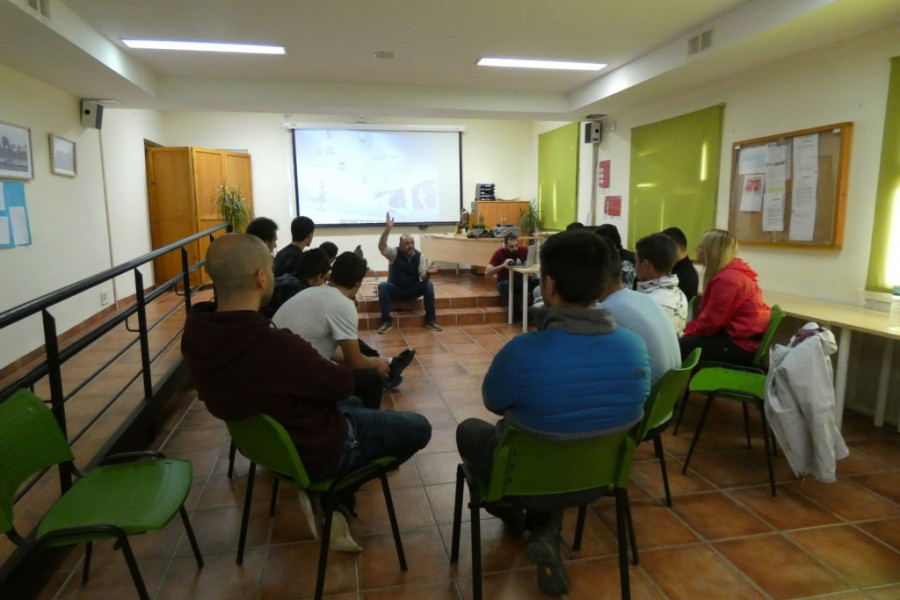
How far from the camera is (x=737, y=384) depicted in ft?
8.85

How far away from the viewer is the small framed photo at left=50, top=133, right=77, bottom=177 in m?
4.68

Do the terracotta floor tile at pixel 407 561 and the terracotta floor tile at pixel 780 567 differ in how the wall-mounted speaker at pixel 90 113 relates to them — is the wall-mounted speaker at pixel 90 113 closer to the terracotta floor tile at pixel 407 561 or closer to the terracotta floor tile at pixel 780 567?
the terracotta floor tile at pixel 407 561

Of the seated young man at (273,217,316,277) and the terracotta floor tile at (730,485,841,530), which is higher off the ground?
the seated young man at (273,217,316,277)

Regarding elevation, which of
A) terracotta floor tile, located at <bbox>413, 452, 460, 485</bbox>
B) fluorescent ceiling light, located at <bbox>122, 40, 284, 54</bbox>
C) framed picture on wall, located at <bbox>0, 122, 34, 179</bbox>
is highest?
fluorescent ceiling light, located at <bbox>122, 40, 284, 54</bbox>

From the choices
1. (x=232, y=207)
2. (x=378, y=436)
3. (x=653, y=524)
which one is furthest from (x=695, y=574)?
(x=232, y=207)

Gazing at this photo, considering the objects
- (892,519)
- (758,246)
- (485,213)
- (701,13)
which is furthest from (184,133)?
(892,519)

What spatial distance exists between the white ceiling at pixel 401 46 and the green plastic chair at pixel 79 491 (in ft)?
8.64

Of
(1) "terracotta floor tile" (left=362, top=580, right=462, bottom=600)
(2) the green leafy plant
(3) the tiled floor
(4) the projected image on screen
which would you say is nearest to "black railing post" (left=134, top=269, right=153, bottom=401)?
(3) the tiled floor

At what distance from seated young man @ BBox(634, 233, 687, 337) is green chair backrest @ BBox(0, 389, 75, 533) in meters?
2.61

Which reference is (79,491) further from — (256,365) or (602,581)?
(602,581)

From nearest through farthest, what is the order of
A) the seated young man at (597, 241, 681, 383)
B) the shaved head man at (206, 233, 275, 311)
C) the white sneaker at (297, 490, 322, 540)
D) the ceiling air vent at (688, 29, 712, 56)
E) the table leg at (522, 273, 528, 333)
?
1. the shaved head man at (206, 233, 275, 311)
2. the white sneaker at (297, 490, 322, 540)
3. the seated young man at (597, 241, 681, 383)
4. the ceiling air vent at (688, 29, 712, 56)
5. the table leg at (522, 273, 528, 333)

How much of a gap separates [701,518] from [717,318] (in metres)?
1.30

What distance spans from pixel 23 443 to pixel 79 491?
25cm

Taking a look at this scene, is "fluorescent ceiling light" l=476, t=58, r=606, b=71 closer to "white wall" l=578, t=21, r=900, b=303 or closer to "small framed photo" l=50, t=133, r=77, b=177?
"white wall" l=578, t=21, r=900, b=303
